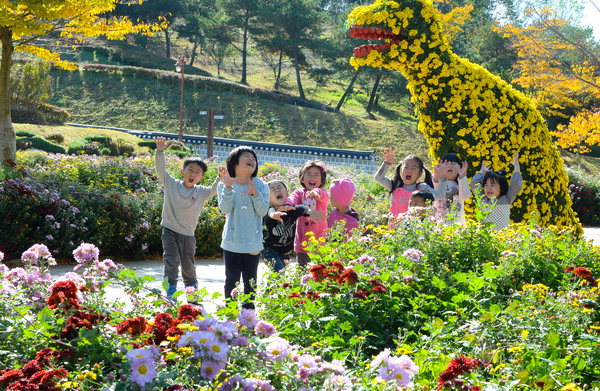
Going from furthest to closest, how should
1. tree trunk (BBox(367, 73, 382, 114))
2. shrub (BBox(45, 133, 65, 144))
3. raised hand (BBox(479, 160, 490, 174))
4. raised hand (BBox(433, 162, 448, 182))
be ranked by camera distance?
1. tree trunk (BBox(367, 73, 382, 114))
2. shrub (BBox(45, 133, 65, 144))
3. raised hand (BBox(479, 160, 490, 174))
4. raised hand (BBox(433, 162, 448, 182))

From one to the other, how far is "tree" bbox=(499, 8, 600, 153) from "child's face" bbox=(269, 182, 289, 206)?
636 centimetres

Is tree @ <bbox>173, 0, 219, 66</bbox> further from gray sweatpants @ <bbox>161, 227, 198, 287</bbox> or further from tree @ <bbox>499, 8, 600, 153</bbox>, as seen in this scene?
gray sweatpants @ <bbox>161, 227, 198, 287</bbox>

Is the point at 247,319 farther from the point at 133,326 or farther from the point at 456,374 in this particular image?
the point at 456,374

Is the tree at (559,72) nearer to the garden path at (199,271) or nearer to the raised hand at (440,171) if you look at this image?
the raised hand at (440,171)

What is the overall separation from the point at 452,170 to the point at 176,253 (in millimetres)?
2803

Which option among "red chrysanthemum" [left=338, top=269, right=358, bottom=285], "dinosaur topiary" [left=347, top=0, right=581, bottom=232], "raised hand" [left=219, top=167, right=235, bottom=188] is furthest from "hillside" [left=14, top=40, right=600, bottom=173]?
"red chrysanthemum" [left=338, top=269, right=358, bottom=285]

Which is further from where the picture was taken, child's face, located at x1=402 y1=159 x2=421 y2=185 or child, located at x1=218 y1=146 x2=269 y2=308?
child's face, located at x1=402 y1=159 x2=421 y2=185

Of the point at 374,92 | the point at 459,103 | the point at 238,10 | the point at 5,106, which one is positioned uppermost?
the point at 238,10

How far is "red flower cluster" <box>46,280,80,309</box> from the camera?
2506mm

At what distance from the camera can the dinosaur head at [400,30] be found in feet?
22.8

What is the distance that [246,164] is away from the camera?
485 cm

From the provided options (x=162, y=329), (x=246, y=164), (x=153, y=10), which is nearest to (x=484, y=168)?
(x=246, y=164)

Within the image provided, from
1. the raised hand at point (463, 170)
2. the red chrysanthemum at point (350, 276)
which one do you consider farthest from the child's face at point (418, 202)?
the red chrysanthemum at point (350, 276)

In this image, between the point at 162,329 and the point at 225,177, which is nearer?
the point at 162,329
